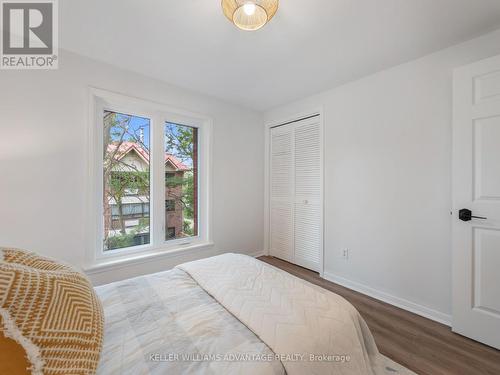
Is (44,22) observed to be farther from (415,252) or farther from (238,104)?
(415,252)

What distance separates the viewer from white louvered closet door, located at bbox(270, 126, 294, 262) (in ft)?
10.9

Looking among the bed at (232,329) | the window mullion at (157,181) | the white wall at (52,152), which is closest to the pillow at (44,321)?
the bed at (232,329)

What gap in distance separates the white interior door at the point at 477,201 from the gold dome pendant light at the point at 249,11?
1.62 metres

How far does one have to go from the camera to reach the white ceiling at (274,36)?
1524 millimetres

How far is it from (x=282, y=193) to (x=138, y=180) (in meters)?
2.02

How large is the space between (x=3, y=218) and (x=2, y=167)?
405 millimetres

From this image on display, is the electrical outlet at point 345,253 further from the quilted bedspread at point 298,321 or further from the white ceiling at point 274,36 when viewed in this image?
the white ceiling at point 274,36

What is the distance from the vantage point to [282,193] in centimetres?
343

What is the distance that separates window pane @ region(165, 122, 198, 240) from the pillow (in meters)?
1.97

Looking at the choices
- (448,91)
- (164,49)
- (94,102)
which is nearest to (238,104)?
(164,49)

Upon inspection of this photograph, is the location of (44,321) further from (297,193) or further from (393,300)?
(297,193)

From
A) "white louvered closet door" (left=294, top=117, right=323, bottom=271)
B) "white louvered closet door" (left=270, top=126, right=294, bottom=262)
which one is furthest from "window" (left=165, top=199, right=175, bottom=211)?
"white louvered closet door" (left=294, top=117, right=323, bottom=271)

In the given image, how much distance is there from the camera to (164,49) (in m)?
1.99

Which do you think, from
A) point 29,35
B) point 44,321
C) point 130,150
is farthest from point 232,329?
point 29,35
